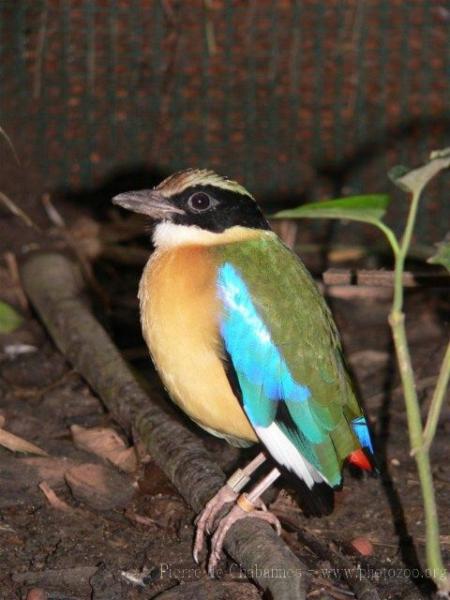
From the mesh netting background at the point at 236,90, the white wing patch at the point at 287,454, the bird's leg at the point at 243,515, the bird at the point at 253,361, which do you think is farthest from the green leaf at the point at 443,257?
the mesh netting background at the point at 236,90

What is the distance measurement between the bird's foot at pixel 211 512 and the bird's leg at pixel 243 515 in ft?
0.19

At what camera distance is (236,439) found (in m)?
4.66

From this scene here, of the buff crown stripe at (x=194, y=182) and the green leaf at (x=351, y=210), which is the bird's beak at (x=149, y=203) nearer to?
the buff crown stripe at (x=194, y=182)

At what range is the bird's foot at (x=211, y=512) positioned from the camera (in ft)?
14.5

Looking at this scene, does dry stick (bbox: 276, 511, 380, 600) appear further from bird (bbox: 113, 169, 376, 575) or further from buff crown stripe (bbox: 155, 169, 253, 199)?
buff crown stripe (bbox: 155, 169, 253, 199)

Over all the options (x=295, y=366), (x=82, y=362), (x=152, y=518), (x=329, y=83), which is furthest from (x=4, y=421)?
(x=329, y=83)

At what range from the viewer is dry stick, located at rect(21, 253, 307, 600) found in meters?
3.99

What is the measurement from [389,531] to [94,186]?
498cm

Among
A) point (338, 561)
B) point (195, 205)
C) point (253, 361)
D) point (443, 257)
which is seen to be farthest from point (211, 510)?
point (443, 257)

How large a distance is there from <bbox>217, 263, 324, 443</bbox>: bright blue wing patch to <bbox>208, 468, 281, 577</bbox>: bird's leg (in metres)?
0.35

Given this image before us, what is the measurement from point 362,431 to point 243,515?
591 mm

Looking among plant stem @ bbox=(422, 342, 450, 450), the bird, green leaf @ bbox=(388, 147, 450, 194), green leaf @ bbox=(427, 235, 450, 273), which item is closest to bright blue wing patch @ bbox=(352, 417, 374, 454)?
the bird

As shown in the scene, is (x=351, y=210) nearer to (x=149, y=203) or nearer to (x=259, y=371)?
(x=259, y=371)

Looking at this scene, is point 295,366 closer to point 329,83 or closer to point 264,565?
point 264,565
